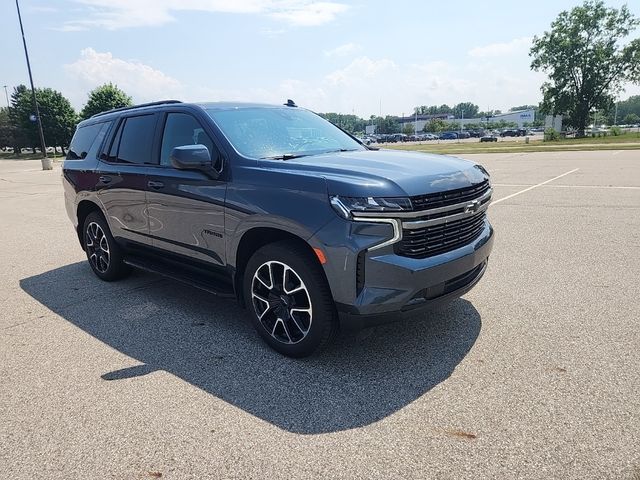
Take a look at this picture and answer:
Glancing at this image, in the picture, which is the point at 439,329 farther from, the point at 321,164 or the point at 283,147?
the point at 283,147

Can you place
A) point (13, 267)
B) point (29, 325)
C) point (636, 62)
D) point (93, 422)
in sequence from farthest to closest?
point (636, 62) → point (13, 267) → point (29, 325) → point (93, 422)

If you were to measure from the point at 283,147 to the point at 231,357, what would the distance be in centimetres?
179

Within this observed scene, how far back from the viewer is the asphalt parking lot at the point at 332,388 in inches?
99.1

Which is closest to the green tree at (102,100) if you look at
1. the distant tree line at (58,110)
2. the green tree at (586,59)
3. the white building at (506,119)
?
the distant tree line at (58,110)

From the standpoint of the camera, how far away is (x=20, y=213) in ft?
38.8

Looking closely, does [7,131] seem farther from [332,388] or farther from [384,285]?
[384,285]

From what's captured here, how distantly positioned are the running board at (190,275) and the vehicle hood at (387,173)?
1.20 meters

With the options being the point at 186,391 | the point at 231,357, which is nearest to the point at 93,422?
the point at 186,391

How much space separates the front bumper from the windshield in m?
A: 1.32

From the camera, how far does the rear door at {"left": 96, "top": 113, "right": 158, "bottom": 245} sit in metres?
4.80

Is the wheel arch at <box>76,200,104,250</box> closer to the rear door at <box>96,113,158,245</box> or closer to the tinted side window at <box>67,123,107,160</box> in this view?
the rear door at <box>96,113,158,245</box>

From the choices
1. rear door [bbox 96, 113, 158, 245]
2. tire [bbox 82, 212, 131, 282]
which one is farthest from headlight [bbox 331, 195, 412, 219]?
tire [bbox 82, 212, 131, 282]

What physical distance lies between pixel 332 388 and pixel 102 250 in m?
3.76

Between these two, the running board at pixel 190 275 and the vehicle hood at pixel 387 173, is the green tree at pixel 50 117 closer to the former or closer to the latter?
the running board at pixel 190 275
